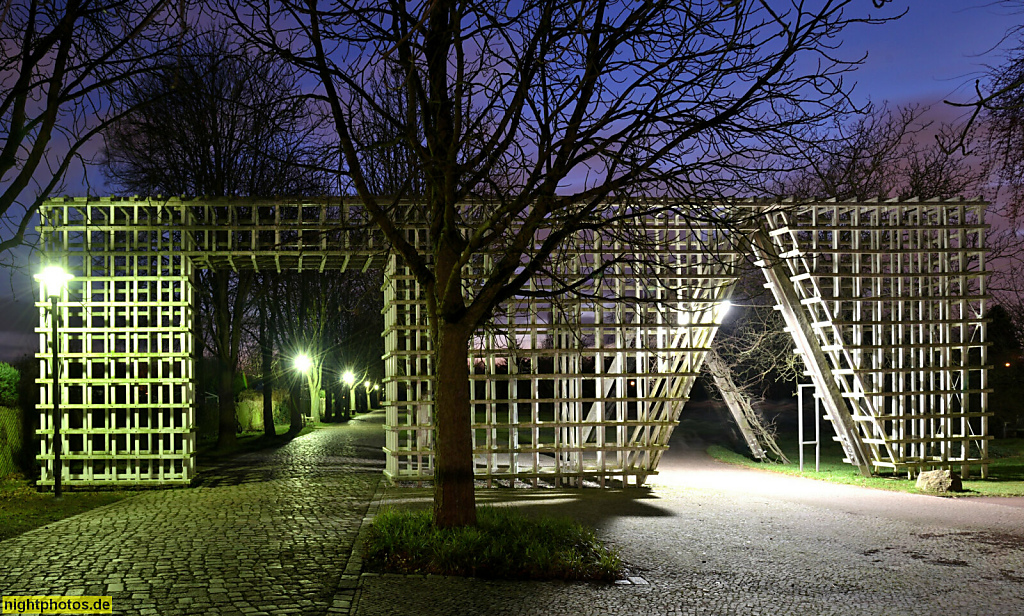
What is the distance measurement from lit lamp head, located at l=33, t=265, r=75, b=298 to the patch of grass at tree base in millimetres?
7197

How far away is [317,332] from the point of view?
31.4 metres

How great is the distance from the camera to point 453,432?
8203mm

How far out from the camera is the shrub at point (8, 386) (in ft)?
46.1

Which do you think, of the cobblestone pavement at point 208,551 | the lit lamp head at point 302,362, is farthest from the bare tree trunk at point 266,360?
the cobblestone pavement at point 208,551

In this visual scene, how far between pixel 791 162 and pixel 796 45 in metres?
1.29

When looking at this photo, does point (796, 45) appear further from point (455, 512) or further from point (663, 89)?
point (455, 512)

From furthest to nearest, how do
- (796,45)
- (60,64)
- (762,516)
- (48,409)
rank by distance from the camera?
(48,409) → (762,516) → (60,64) → (796,45)

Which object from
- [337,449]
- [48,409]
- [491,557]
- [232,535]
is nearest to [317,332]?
[337,449]

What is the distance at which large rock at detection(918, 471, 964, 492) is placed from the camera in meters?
12.7

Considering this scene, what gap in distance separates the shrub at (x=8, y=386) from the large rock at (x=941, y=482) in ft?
50.3

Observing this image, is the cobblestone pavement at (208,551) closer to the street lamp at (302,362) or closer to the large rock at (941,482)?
the large rock at (941,482)

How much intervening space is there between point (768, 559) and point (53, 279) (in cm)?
1060

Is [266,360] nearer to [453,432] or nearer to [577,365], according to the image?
[577,365]

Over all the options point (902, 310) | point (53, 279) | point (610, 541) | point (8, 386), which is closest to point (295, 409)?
point (8, 386)
